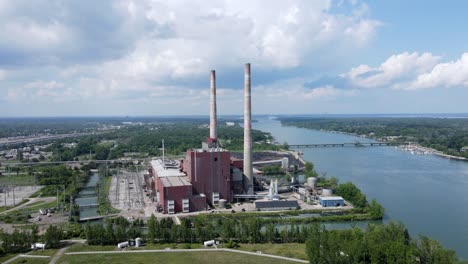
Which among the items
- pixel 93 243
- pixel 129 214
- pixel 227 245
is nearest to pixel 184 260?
pixel 227 245

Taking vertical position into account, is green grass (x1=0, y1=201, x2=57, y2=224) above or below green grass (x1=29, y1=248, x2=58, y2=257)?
below

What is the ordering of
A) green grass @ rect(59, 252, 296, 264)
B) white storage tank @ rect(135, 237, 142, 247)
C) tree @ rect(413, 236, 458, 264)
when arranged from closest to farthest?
tree @ rect(413, 236, 458, 264)
green grass @ rect(59, 252, 296, 264)
white storage tank @ rect(135, 237, 142, 247)

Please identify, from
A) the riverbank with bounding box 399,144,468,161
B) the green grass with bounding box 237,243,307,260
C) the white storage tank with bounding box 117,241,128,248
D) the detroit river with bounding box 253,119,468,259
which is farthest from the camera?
the riverbank with bounding box 399,144,468,161

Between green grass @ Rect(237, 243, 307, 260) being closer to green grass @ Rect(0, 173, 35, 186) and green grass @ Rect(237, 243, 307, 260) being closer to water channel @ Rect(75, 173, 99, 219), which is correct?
water channel @ Rect(75, 173, 99, 219)

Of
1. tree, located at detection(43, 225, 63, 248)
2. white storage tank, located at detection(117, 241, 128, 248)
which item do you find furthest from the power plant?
tree, located at detection(43, 225, 63, 248)

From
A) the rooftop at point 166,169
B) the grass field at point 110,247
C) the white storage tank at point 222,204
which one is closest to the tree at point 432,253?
the grass field at point 110,247

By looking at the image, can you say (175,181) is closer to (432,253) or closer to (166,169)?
(166,169)

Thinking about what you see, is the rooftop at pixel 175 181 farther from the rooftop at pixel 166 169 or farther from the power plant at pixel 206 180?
the rooftop at pixel 166 169

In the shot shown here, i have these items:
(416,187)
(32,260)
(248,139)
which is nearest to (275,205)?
(248,139)

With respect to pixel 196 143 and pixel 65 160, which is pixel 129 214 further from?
pixel 196 143
